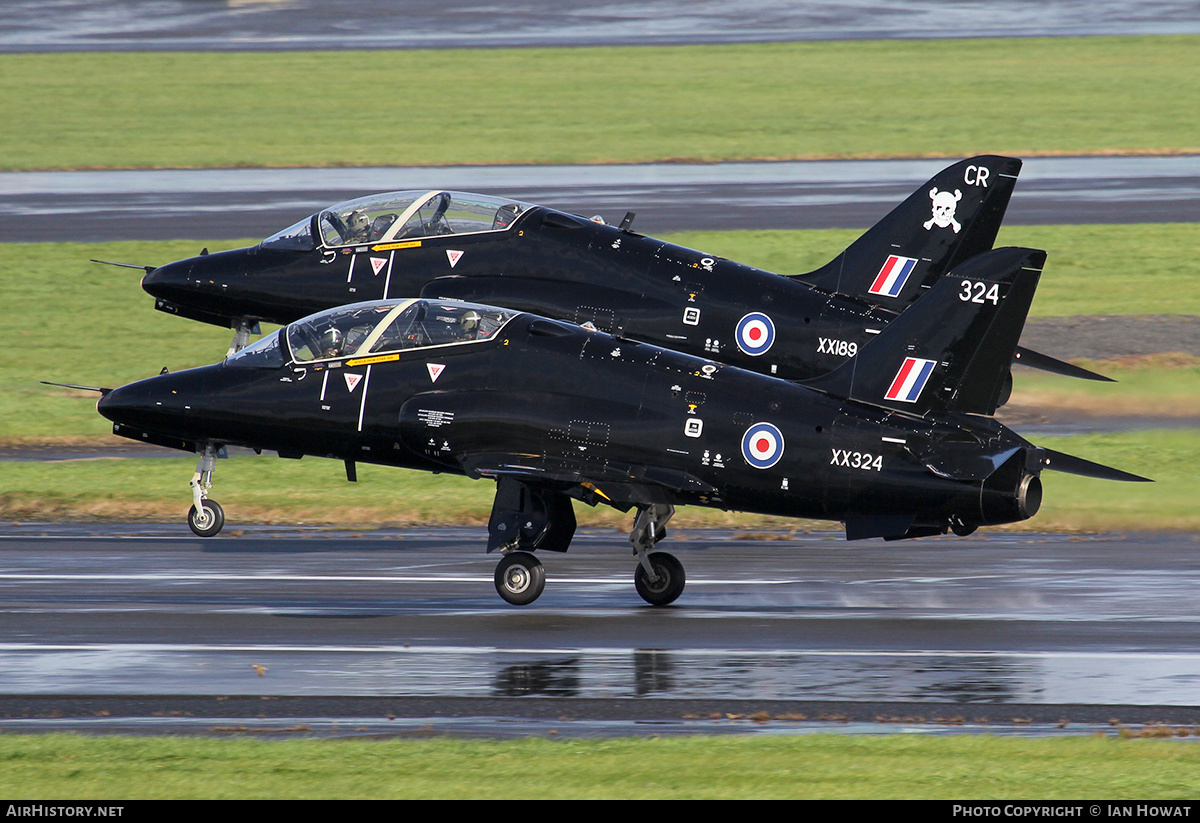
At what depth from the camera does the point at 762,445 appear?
1859 cm

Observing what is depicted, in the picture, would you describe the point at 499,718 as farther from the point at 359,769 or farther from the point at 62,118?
the point at 62,118

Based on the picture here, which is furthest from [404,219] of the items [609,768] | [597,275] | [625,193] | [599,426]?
[625,193]

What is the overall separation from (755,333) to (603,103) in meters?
38.1

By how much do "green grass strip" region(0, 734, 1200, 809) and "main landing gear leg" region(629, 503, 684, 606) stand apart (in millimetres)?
5316

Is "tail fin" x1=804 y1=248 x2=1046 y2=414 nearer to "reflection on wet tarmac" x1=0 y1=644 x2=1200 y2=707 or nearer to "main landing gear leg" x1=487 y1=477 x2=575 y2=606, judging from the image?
"reflection on wet tarmac" x1=0 y1=644 x2=1200 y2=707

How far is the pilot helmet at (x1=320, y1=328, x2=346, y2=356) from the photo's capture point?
20078mm

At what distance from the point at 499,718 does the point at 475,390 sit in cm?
573

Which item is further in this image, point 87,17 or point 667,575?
point 87,17

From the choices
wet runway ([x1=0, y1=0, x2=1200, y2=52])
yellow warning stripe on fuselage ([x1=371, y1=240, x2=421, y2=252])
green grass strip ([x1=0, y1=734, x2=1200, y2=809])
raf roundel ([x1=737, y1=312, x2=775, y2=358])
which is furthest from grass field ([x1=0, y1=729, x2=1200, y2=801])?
wet runway ([x1=0, y1=0, x2=1200, y2=52])

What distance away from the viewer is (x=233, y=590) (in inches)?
782

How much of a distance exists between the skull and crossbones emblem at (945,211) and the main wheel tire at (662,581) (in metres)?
8.33

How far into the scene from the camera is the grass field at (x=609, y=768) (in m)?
12.4

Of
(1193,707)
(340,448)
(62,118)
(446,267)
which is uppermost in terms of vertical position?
(62,118)

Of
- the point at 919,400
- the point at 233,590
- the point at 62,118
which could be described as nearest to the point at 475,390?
the point at 233,590
